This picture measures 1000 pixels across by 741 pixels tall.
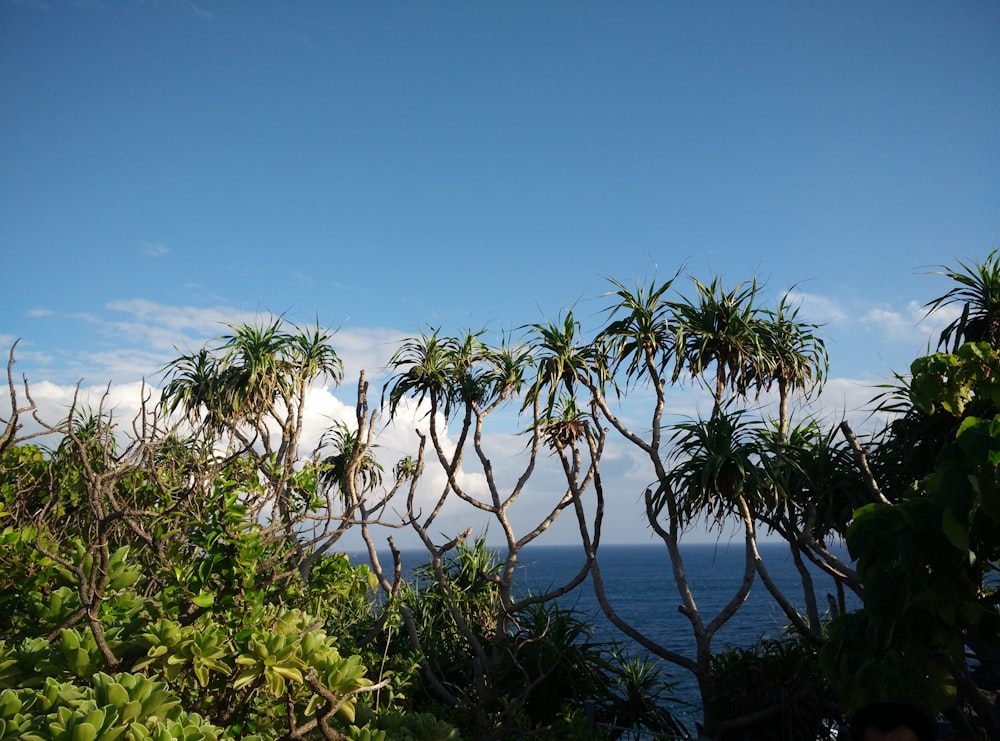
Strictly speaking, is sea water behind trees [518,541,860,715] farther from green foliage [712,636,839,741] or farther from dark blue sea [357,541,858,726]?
green foliage [712,636,839,741]

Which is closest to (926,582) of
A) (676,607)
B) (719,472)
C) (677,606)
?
(719,472)

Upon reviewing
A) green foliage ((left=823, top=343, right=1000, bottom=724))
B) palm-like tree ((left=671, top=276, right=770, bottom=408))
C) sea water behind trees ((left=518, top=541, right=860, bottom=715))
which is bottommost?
sea water behind trees ((left=518, top=541, right=860, bottom=715))

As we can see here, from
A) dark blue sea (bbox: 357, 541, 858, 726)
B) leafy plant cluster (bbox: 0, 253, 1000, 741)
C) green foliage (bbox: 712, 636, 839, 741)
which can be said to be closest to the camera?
leafy plant cluster (bbox: 0, 253, 1000, 741)

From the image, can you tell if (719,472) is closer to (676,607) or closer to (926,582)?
(926,582)

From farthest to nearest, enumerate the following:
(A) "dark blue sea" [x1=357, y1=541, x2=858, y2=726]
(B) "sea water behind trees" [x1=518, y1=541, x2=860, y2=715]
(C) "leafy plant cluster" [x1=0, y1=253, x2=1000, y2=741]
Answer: (B) "sea water behind trees" [x1=518, y1=541, x2=860, y2=715] → (A) "dark blue sea" [x1=357, y1=541, x2=858, y2=726] → (C) "leafy plant cluster" [x1=0, y1=253, x2=1000, y2=741]

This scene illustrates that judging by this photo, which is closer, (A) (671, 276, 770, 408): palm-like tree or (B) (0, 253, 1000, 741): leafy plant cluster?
(B) (0, 253, 1000, 741): leafy plant cluster

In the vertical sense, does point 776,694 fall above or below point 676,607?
above

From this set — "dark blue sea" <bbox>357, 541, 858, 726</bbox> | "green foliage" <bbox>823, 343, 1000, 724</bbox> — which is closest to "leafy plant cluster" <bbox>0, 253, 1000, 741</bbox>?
"green foliage" <bbox>823, 343, 1000, 724</bbox>

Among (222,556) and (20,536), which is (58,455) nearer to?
(20,536)

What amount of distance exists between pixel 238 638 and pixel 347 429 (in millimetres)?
9224

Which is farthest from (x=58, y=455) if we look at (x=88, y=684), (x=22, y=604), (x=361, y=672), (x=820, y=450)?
(x=820, y=450)

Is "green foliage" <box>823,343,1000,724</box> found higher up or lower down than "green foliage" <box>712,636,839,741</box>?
higher up

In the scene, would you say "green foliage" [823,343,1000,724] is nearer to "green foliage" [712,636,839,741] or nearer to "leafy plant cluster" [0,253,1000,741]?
"leafy plant cluster" [0,253,1000,741]

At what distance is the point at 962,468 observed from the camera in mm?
3965
